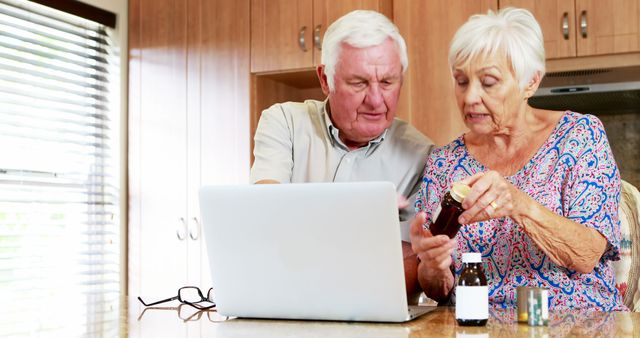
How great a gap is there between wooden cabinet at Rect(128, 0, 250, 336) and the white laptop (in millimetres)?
2054

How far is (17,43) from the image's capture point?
3373 mm

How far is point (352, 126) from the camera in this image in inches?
80.7

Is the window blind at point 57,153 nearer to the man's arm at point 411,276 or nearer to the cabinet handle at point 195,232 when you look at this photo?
the cabinet handle at point 195,232

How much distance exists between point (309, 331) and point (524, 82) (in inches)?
32.0

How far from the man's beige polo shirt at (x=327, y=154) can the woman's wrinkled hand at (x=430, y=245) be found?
0.52 meters

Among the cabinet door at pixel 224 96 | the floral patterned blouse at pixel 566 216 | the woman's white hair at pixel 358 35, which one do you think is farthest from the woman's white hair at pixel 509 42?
the cabinet door at pixel 224 96

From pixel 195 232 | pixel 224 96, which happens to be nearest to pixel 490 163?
pixel 224 96

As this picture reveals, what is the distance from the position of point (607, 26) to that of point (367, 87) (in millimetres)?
1289

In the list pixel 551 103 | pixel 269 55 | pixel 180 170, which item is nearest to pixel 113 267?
pixel 180 170

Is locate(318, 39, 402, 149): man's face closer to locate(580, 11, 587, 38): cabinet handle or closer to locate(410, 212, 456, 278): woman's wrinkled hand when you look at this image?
locate(410, 212, 456, 278): woman's wrinkled hand

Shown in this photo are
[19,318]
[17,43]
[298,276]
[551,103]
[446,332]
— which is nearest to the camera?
[446,332]

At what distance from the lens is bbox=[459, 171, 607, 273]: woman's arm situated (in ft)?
4.68

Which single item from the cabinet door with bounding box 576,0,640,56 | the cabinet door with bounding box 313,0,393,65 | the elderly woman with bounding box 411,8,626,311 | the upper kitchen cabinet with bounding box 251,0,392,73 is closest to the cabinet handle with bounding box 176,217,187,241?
the upper kitchen cabinet with bounding box 251,0,392,73

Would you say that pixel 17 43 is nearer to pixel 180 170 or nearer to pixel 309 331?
pixel 180 170
